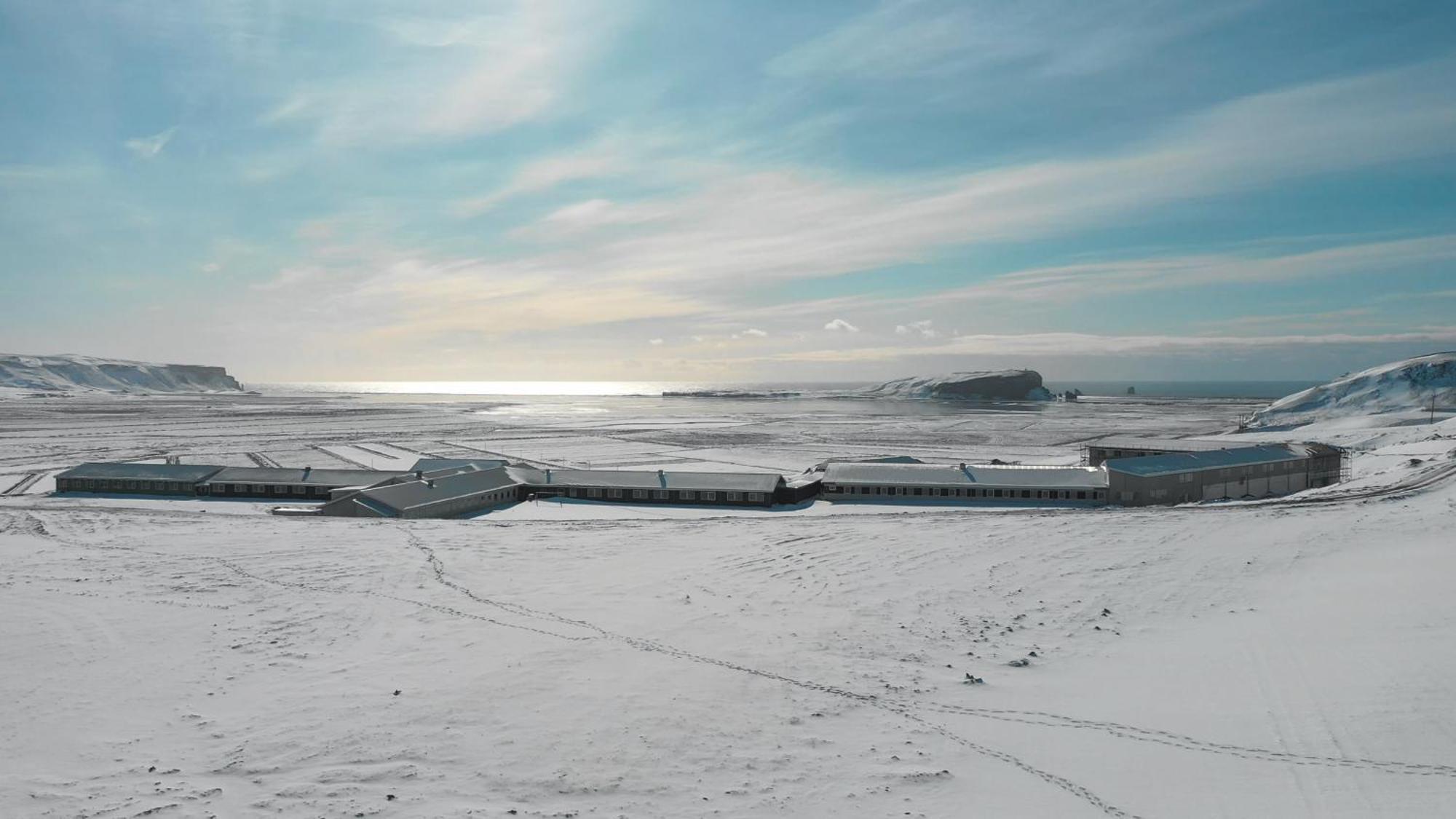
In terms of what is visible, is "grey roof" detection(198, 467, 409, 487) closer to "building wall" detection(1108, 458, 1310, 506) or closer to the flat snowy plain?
the flat snowy plain

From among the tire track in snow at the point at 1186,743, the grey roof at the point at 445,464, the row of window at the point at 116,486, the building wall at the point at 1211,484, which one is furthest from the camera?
the grey roof at the point at 445,464

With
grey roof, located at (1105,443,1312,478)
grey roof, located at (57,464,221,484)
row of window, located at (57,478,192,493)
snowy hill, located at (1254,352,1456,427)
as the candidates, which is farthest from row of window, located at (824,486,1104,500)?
snowy hill, located at (1254,352,1456,427)

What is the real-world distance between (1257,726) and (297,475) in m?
46.7

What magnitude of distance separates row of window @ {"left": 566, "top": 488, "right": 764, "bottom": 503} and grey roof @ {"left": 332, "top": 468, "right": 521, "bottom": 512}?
5070mm

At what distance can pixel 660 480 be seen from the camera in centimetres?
4344

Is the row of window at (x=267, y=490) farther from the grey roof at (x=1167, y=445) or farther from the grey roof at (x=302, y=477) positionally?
the grey roof at (x=1167, y=445)

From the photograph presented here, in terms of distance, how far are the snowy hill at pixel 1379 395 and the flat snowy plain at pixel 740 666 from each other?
66914mm

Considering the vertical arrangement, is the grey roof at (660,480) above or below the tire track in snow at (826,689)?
above

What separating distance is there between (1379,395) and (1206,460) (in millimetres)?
67670

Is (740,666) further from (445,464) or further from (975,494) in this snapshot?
(445,464)

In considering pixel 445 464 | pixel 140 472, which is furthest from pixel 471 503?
pixel 140 472

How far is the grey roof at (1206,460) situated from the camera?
136 ft

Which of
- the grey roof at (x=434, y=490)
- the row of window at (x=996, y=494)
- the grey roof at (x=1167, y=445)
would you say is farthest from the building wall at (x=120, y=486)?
the grey roof at (x=1167, y=445)

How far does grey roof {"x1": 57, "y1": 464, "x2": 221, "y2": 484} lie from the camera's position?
4638 cm
